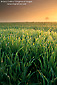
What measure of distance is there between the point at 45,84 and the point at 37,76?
0.16m

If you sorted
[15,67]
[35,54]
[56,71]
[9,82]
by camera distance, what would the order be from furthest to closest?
[35,54], [15,67], [56,71], [9,82]

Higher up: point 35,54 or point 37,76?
point 35,54

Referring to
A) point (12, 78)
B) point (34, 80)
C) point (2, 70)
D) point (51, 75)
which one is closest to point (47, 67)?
point (51, 75)

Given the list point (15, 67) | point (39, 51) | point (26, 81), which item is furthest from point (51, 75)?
point (39, 51)

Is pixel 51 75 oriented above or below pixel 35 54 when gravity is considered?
below

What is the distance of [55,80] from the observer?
48.4 inches

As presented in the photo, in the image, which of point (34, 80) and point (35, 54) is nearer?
point (34, 80)

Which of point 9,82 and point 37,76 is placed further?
point 37,76

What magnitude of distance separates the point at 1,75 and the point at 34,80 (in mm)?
431

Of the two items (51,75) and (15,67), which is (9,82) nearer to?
(15,67)

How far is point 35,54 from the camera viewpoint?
6.04 ft

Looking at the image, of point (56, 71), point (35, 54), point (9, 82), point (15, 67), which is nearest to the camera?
point (9, 82)

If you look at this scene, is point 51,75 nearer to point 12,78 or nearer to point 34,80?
point 34,80

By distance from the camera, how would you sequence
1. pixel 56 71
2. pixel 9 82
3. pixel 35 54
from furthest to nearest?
1. pixel 35 54
2. pixel 56 71
3. pixel 9 82
